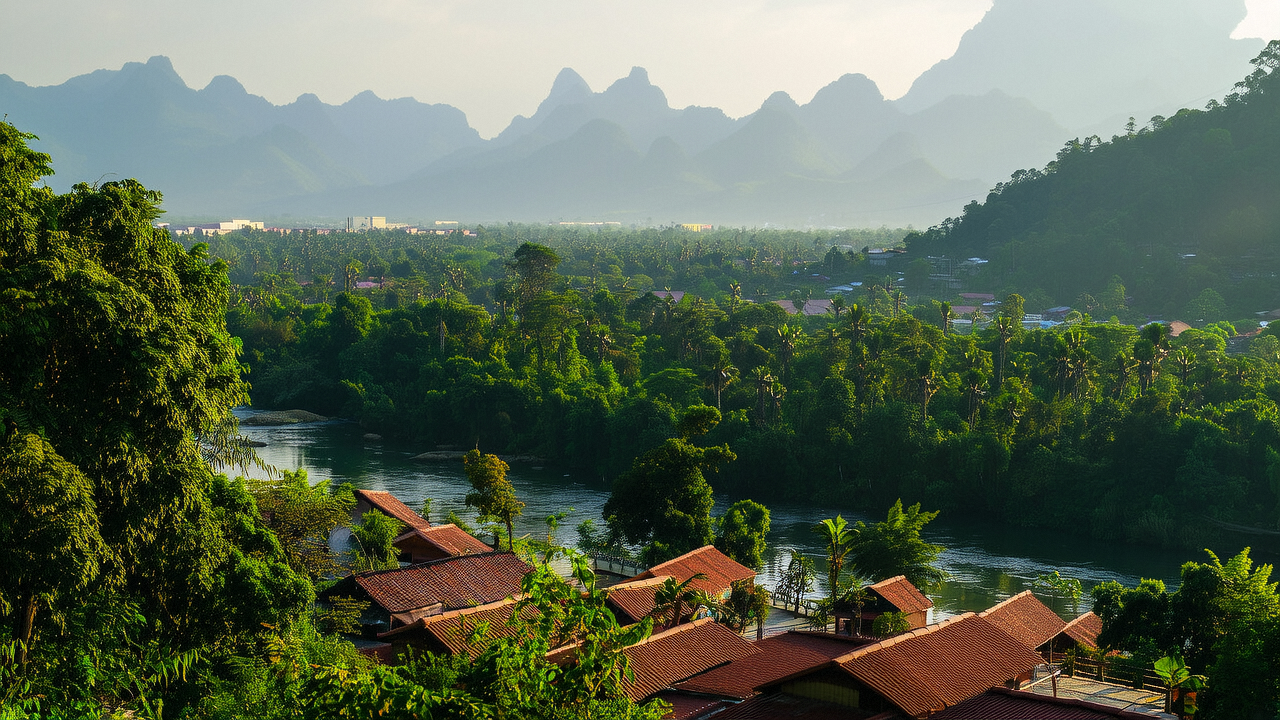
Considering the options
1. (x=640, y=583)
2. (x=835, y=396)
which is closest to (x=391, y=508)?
(x=640, y=583)

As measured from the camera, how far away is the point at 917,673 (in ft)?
53.3

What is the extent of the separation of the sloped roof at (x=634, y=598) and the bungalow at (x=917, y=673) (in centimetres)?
596

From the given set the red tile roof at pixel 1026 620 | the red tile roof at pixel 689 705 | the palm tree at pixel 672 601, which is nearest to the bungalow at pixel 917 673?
the red tile roof at pixel 689 705

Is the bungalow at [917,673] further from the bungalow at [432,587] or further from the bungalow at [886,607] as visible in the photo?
the bungalow at [432,587]

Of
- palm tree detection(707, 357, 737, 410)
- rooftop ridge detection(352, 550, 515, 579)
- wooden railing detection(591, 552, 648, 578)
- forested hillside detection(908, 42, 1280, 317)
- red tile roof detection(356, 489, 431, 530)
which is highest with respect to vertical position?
forested hillside detection(908, 42, 1280, 317)

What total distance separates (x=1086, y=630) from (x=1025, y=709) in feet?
32.8

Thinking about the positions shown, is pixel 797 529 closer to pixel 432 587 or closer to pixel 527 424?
pixel 527 424

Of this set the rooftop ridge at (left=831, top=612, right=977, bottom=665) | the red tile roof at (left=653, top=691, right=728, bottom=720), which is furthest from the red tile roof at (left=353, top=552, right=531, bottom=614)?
the rooftop ridge at (left=831, top=612, right=977, bottom=665)

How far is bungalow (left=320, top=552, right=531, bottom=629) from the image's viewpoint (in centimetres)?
2159

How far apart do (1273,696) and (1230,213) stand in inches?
3557

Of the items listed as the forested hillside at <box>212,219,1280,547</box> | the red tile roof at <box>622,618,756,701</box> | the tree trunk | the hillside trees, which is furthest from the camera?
the forested hillside at <box>212,219,1280,547</box>

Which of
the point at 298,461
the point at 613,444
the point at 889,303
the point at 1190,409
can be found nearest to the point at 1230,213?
the point at 889,303

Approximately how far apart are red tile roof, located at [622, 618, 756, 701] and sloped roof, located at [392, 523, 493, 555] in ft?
28.6

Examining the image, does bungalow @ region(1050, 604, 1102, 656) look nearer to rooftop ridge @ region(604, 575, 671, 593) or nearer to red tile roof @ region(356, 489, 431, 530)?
rooftop ridge @ region(604, 575, 671, 593)
